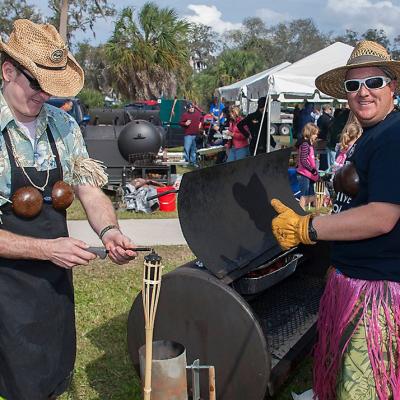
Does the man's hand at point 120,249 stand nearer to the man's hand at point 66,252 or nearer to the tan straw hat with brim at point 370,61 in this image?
the man's hand at point 66,252

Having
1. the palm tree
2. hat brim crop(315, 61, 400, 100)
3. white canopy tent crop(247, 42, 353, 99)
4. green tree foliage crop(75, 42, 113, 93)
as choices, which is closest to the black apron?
hat brim crop(315, 61, 400, 100)

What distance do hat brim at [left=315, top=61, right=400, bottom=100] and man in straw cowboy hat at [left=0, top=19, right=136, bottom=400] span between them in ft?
3.75

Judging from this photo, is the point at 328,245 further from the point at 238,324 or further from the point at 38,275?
the point at 38,275

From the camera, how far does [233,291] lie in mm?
2412

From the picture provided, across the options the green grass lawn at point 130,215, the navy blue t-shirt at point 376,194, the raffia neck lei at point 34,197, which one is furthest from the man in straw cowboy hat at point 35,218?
the green grass lawn at point 130,215

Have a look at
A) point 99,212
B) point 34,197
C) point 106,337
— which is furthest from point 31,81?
point 106,337

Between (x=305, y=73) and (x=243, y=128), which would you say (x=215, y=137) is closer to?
(x=243, y=128)

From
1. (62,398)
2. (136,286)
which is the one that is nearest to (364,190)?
(62,398)

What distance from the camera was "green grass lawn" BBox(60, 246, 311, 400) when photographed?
3.38 metres

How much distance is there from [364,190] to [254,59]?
41964mm

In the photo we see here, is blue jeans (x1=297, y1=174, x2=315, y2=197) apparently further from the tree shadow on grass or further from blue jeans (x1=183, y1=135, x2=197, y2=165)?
blue jeans (x1=183, y1=135, x2=197, y2=165)

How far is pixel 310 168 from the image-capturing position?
8031mm

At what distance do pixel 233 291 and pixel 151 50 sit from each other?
25721mm

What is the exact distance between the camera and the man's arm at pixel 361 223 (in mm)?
1903
